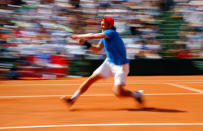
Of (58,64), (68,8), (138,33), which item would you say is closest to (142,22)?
(138,33)

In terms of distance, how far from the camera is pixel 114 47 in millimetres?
5918

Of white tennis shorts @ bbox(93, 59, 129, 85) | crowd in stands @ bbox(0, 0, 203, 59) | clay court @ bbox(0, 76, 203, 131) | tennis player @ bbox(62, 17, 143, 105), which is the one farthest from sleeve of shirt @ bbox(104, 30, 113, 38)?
crowd in stands @ bbox(0, 0, 203, 59)

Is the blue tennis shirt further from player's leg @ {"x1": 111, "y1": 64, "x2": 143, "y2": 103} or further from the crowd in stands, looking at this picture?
the crowd in stands

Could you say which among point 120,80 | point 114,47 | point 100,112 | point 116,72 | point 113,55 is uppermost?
point 114,47

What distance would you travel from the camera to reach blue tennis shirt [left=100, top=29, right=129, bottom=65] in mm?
5867

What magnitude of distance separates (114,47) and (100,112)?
1.28 meters

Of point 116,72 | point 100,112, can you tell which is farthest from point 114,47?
point 100,112

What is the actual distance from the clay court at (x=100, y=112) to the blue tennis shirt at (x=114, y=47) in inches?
39.4

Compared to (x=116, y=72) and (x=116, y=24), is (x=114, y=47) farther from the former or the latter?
(x=116, y=24)

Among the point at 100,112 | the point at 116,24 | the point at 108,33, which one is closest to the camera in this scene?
the point at 108,33

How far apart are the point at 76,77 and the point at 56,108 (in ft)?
20.6

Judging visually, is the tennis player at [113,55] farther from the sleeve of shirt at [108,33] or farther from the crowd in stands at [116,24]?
the crowd in stands at [116,24]

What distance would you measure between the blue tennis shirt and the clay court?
3.28ft

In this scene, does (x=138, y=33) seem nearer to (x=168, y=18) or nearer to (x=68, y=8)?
(x=168, y=18)
